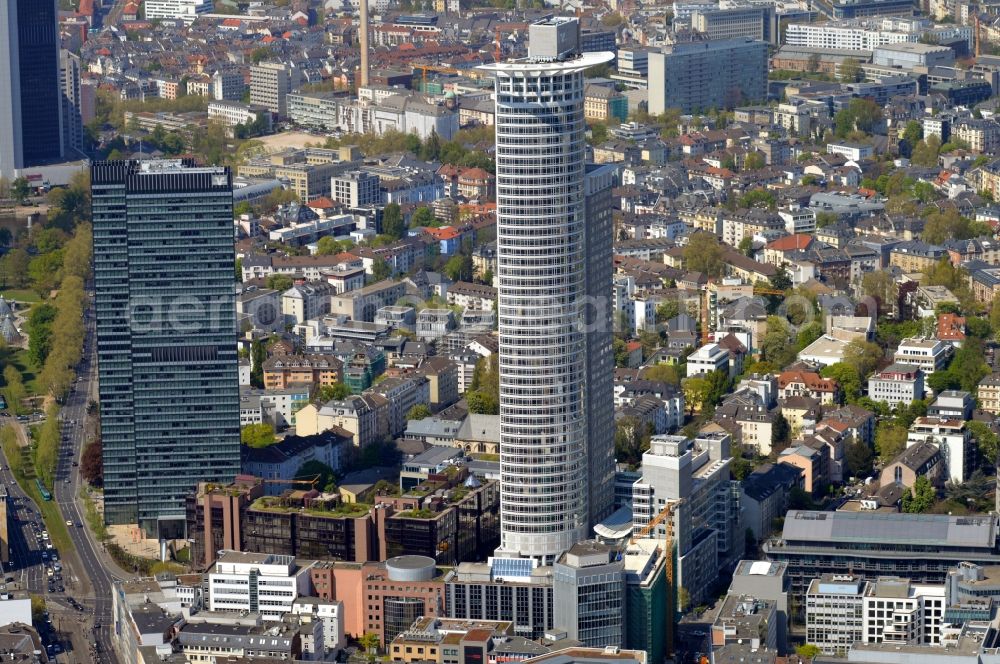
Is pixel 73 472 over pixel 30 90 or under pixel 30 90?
under

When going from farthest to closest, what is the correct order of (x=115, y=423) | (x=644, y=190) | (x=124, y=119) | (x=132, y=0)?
(x=132, y=0) < (x=124, y=119) < (x=644, y=190) < (x=115, y=423)

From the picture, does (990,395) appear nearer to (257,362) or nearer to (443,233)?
(257,362)

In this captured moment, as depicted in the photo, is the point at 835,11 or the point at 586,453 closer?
the point at 586,453

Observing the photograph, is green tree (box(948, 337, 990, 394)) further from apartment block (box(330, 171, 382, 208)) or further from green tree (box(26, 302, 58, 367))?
apartment block (box(330, 171, 382, 208))

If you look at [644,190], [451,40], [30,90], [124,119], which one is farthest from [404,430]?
[451,40]

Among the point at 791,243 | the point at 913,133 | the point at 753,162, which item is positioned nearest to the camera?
the point at 791,243

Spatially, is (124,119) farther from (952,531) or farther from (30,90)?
(952,531)

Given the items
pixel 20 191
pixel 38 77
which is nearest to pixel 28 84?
pixel 38 77
